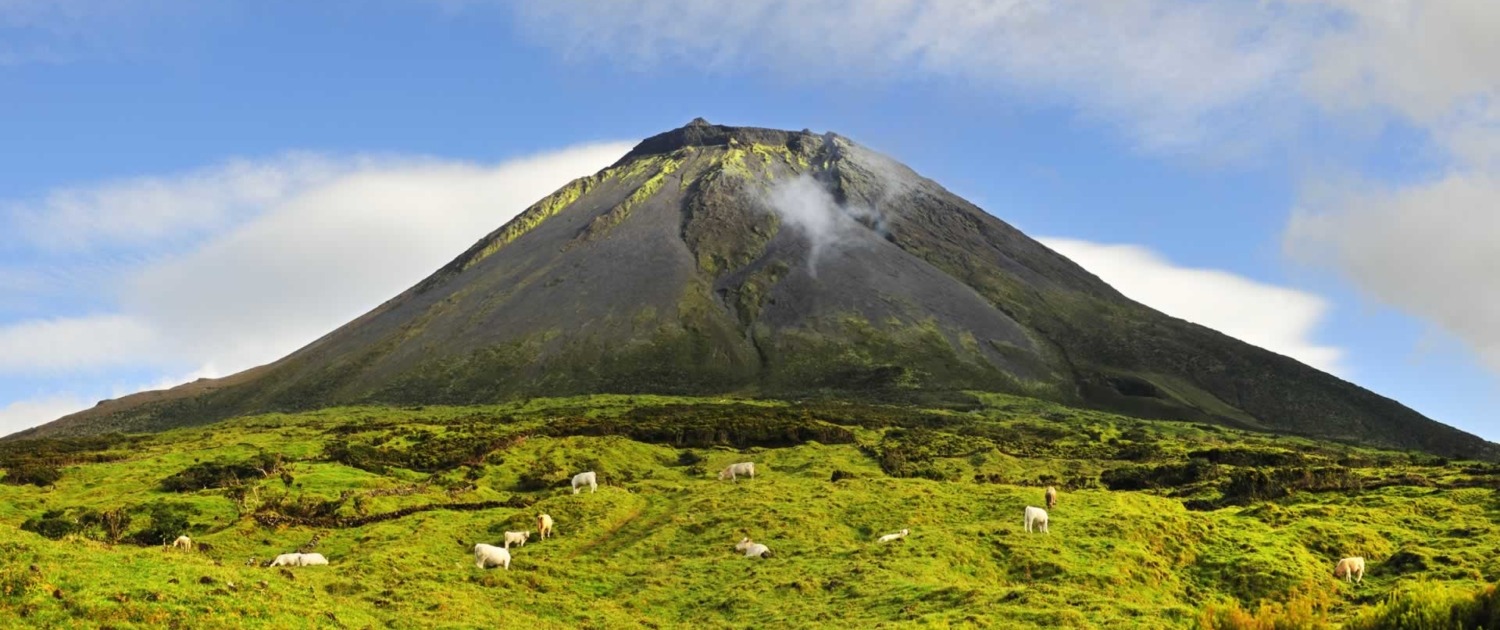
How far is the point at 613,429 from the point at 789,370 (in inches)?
3687

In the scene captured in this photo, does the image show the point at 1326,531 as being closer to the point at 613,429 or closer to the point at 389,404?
the point at 613,429

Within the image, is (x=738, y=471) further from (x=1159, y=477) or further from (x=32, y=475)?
(x=32, y=475)

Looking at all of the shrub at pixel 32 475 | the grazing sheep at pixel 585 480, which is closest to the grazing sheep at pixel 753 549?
the grazing sheep at pixel 585 480

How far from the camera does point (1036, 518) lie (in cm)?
3791

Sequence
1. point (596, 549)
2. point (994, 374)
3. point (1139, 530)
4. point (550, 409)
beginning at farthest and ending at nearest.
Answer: point (994, 374) < point (550, 409) < point (596, 549) < point (1139, 530)

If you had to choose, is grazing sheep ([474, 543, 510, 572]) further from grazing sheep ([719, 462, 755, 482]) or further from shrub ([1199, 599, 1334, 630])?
grazing sheep ([719, 462, 755, 482])

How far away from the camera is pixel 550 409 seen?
12900 cm

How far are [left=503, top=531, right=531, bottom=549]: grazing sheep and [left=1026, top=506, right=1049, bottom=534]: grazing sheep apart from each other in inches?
823

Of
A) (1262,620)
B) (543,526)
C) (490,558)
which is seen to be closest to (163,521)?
(543,526)

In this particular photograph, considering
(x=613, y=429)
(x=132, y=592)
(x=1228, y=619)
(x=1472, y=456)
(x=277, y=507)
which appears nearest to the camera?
(x=1228, y=619)

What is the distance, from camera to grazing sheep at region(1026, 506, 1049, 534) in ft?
124

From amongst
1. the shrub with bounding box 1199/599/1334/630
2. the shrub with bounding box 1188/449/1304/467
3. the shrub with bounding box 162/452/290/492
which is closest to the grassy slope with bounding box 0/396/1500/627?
the shrub with bounding box 162/452/290/492

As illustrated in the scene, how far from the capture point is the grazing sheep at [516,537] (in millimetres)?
40287

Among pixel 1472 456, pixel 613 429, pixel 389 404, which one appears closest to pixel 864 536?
pixel 613 429
